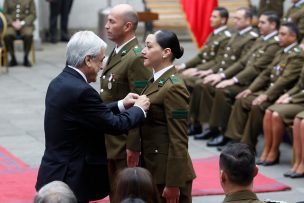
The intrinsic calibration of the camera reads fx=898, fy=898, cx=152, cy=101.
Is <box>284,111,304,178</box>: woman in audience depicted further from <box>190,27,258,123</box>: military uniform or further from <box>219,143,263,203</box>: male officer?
<box>219,143,263,203</box>: male officer

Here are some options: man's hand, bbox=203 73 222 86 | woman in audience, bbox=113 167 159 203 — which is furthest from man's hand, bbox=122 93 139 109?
man's hand, bbox=203 73 222 86

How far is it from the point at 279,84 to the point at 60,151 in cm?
503

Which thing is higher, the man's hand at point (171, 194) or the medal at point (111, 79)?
the medal at point (111, 79)

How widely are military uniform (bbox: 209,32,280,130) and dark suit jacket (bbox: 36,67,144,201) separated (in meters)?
5.33

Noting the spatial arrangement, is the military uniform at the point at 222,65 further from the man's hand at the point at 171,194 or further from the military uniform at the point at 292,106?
the man's hand at the point at 171,194

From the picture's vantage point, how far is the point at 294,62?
402 inches

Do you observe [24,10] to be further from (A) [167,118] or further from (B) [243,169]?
(B) [243,169]

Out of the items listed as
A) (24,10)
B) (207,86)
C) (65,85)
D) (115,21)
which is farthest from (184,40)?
(65,85)

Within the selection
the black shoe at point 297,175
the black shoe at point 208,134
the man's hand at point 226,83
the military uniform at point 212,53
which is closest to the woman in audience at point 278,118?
the black shoe at point 297,175

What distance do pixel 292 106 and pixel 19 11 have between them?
7859 mm

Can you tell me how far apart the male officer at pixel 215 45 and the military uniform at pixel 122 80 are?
496 centimetres

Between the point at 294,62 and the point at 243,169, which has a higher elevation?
the point at 243,169

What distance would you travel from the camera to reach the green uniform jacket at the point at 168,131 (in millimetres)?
6160

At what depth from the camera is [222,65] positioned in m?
11.7
